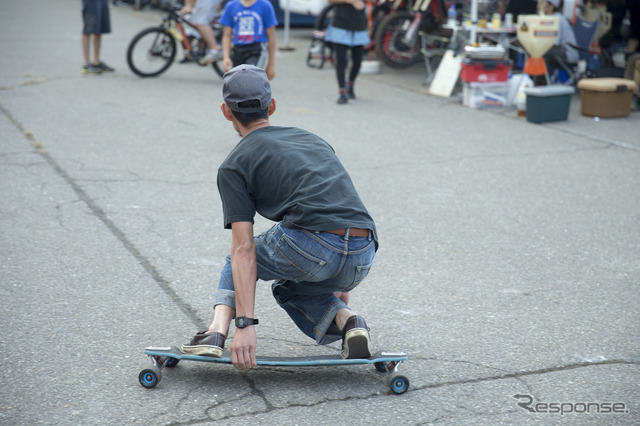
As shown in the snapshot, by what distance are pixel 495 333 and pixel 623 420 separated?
0.92 m

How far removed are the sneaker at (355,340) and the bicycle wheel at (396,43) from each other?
990cm

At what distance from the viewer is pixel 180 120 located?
8.94 meters

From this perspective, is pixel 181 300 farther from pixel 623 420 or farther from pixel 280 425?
pixel 623 420

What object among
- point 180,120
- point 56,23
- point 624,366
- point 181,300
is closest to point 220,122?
point 180,120

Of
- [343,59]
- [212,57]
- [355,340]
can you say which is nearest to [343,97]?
[343,59]

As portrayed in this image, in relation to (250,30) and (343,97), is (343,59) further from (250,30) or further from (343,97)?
(250,30)

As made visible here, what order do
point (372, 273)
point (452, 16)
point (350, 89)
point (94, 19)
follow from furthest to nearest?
1. point (452, 16)
2. point (94, 19)
3. point (350, 89)
4. point (372, 273)

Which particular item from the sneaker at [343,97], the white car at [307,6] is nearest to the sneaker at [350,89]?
the sneaker at [343,97]

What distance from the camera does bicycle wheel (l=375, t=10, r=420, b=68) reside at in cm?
1245

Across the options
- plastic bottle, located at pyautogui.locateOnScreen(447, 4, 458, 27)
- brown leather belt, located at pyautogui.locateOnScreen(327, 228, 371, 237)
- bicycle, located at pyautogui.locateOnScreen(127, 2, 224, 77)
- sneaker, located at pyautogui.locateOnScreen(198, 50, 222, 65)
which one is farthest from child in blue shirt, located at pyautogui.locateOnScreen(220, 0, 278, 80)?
brown leather belt, located at pyautogui.locateOnScreen(327, 228, 371, 237)

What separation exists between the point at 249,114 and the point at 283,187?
0.35m

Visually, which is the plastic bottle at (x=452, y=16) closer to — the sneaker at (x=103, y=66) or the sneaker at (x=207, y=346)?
the sneaker at (x=103, y=66)

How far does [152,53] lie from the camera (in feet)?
37.9

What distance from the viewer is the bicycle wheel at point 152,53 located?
451 inches
